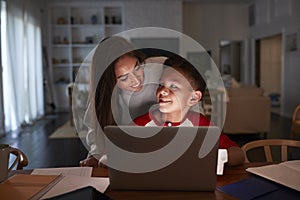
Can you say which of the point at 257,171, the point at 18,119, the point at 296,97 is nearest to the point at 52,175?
the point at 257,171

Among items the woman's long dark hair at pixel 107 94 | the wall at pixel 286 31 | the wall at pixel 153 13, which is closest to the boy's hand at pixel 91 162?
the woman's long dark hair at pixel 107 94

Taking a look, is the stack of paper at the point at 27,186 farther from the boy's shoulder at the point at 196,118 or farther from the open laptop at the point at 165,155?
the boy's shoulder at the point at 196,118

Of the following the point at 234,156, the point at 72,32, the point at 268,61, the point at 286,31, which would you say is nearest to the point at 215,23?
the point at 268,61

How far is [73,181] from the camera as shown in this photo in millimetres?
964

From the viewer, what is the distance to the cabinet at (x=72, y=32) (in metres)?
9.11

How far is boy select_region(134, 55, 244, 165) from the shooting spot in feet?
3.31

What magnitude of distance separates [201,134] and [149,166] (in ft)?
0.49

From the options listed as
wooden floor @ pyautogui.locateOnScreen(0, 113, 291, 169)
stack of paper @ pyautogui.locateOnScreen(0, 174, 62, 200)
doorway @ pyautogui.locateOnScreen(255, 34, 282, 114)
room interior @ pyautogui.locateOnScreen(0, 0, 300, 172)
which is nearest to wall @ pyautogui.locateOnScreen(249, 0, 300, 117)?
room interior @ pyautogui.locateOnScreen(0, 0, 300, 172)

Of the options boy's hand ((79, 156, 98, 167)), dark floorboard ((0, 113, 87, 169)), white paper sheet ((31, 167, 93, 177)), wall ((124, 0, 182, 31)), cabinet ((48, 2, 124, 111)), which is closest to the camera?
white paper sheet ((31, 167, 93, 177))

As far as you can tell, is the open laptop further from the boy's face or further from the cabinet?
the cabinet

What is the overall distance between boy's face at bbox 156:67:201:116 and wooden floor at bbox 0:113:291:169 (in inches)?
111

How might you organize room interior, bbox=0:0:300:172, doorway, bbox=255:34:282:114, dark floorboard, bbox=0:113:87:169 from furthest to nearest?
doorway, bbox=255:34:282:114 < room interior, bbox=0:0:300:172 < dark floorboard, bbox=0:113:87:169

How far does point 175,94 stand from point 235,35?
952cm

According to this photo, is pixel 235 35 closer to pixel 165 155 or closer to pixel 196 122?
pixel 196 122
